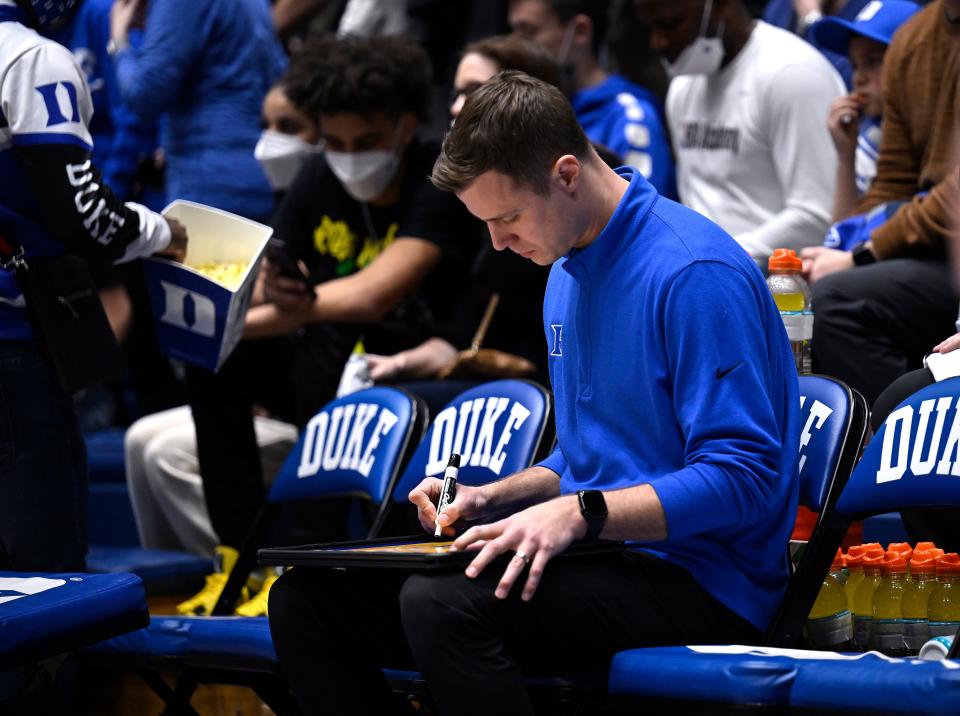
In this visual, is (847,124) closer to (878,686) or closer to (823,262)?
(823,262)

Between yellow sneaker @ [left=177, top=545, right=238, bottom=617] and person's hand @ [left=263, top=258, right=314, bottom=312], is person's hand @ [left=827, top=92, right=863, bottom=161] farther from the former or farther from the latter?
Result: yellow sneaker @ [left=177, top=545, right=238, bottom=617]

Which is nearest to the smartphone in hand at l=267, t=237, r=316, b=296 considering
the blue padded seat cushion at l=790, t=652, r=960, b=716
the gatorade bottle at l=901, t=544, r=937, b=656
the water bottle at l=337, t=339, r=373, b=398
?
the water bottle at l=337, t=339, r=373, b=398

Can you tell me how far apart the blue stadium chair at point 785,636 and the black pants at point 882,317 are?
0.64m

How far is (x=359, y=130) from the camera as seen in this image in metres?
4.36

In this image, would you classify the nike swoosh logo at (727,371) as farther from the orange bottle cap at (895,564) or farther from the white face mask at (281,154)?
the white face mask at (281,154)

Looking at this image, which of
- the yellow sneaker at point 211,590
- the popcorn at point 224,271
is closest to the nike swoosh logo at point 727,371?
the popcorn at point 224,271

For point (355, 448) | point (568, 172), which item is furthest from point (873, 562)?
point (355, 448)

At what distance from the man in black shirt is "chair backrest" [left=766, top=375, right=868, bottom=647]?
1766 mm

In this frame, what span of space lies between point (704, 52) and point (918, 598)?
2.26m

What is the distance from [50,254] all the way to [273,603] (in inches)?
45.3

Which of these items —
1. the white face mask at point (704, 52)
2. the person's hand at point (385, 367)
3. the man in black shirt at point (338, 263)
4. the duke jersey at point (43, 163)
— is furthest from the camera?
the white face mask at point (704, 52)

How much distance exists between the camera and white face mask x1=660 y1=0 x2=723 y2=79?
4.35 metres

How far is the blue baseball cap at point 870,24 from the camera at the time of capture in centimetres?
396

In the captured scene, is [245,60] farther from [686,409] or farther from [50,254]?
[686,409]
